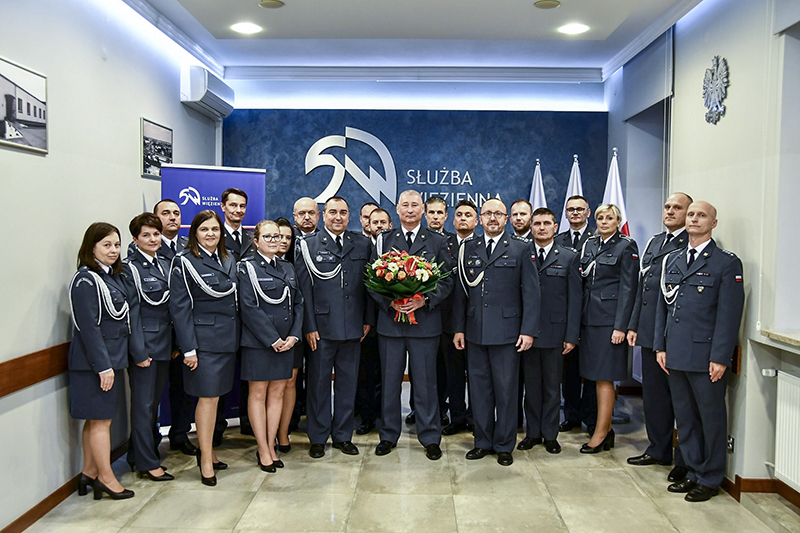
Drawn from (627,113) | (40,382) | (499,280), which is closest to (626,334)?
(499,280)

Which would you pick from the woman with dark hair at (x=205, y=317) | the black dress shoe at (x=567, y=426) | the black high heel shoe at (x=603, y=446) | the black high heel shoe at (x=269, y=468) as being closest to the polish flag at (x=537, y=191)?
the black dress shoe at (x=567, y=426)

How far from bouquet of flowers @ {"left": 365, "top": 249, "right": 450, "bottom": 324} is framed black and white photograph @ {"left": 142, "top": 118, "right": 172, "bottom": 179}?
2396 millimetres

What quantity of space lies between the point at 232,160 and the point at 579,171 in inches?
163

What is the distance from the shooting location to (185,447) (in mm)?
4848

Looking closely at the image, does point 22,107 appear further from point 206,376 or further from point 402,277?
point 402,277

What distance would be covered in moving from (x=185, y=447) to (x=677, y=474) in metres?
3.55

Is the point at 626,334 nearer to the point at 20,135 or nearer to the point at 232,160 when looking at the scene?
the point at 20,135

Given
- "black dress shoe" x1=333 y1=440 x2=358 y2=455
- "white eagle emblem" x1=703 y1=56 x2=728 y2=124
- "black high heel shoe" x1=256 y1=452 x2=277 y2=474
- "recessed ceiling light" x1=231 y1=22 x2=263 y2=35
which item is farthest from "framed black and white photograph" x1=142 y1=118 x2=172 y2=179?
"white eagle emblem" x1=703 y1=56 x2=728 y2=124

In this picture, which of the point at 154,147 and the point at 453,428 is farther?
the point at 154,147

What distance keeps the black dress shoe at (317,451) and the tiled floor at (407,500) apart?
56mm

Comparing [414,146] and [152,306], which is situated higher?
[414,146]

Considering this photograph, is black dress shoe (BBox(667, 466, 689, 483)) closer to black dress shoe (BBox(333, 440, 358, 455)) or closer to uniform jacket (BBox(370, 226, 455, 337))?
uniform jacket (BBox(370, 226, 455, 337))

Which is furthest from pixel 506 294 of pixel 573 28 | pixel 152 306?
pixel 573 28

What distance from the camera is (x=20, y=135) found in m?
3.54
